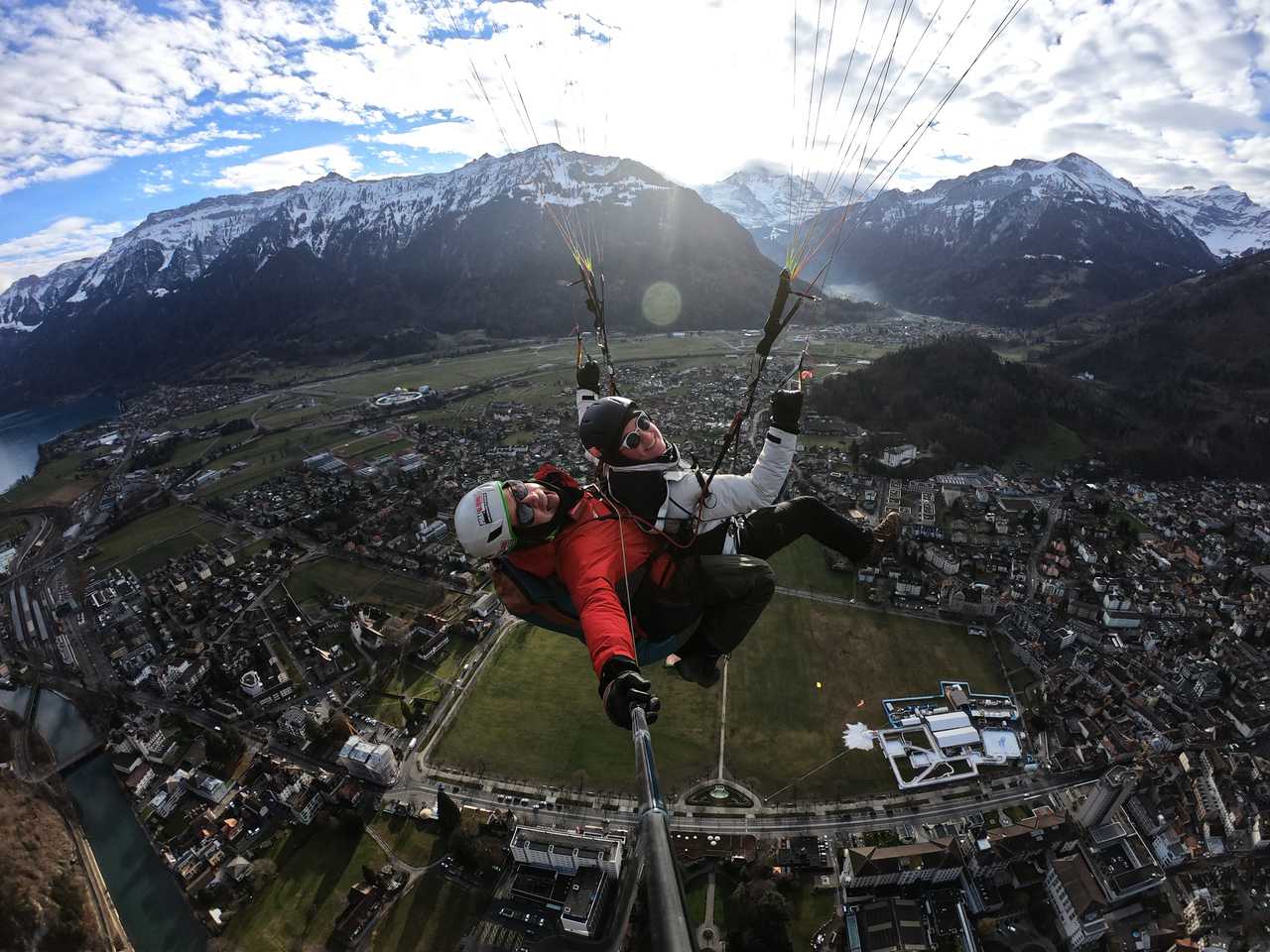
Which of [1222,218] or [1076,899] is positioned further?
[1222,218]

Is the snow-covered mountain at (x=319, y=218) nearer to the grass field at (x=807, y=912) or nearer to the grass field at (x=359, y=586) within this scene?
the grass field at (x=359, y=586)

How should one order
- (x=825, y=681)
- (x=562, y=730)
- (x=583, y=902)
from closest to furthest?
(x=583, y=902)
(x=562, y=730)
(x=825, y=681)

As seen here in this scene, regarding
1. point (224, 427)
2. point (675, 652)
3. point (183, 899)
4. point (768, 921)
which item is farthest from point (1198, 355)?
point (224, 427)

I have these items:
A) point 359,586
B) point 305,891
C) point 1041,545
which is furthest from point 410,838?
point 1041,545

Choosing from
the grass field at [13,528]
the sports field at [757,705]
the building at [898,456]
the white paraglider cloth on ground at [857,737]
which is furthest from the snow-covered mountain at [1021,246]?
the grass field at [13,528]

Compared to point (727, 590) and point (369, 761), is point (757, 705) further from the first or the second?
point (727, 590)

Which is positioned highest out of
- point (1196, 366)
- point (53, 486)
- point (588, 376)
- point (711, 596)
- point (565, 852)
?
point (588, 376)

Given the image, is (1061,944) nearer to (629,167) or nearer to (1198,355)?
(1198,355)
